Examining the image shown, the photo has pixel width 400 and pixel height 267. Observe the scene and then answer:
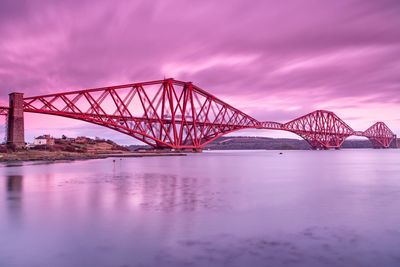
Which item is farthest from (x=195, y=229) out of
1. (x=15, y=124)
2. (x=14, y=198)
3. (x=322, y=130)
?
(x=322, y=130)

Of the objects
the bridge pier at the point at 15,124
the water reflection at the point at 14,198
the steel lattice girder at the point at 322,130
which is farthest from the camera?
the steel lattice girder at the point at 322,130

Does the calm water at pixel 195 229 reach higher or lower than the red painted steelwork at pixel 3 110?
lower

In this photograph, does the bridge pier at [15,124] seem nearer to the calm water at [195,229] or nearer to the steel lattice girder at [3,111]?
the steel lattice girder at [3,111]

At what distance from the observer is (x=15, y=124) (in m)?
50.6

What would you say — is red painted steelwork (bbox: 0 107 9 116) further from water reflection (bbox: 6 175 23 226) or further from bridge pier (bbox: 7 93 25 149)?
water reflection (bbox: 6 175 23 226)

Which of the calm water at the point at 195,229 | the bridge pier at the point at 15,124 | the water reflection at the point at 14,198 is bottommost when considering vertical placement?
the calm water at the point at 195,229

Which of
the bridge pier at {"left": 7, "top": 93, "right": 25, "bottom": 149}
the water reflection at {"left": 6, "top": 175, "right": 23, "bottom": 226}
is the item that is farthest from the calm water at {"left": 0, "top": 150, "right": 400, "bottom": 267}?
the bridge pier at {"left": 7, "top": 93, "right": 25, "bottom": 149}

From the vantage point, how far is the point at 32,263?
23.7 ft

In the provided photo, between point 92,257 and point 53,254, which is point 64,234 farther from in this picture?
point 92,257

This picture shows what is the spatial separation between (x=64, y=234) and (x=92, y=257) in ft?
7.94

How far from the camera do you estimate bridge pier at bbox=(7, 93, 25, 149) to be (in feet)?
163

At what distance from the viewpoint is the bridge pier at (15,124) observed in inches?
1959

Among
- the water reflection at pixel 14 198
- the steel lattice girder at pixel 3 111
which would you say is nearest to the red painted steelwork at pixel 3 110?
the steel lattice girder at pixel 3 111

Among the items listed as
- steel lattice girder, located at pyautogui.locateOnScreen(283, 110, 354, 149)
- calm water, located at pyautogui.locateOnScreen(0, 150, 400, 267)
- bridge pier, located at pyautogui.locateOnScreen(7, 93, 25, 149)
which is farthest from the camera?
steel lattice girder, located at pyautogui.locateOnScreen(283, 110, 354, 149)
